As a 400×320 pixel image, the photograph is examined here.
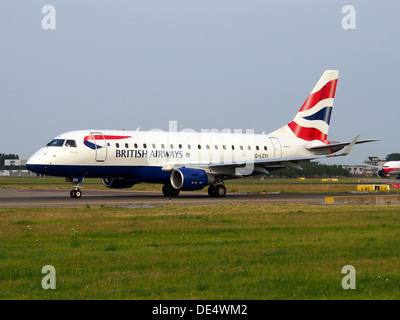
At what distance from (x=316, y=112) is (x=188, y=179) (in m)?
13.9

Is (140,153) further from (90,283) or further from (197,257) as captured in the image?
(90,283)

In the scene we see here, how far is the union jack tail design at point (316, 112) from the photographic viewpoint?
48.5 meters

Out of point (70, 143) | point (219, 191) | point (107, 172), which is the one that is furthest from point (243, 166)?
point (70, 143)

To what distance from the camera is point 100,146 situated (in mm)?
38781

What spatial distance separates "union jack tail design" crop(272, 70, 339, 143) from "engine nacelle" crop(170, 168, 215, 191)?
36.9 feet

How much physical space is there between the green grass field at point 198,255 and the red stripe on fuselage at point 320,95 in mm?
24192

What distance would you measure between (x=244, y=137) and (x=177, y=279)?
34.9 metres

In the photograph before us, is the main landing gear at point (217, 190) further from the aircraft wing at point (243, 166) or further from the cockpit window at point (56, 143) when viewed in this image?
the cockpit window at point (56, 143)

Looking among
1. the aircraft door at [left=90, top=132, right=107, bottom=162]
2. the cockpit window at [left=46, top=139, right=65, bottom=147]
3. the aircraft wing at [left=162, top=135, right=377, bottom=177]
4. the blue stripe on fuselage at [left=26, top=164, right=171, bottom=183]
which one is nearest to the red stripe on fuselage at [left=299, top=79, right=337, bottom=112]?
the aircraft wing at [left=162, top=135, right=377, bottom=177]

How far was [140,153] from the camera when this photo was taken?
132 feet
